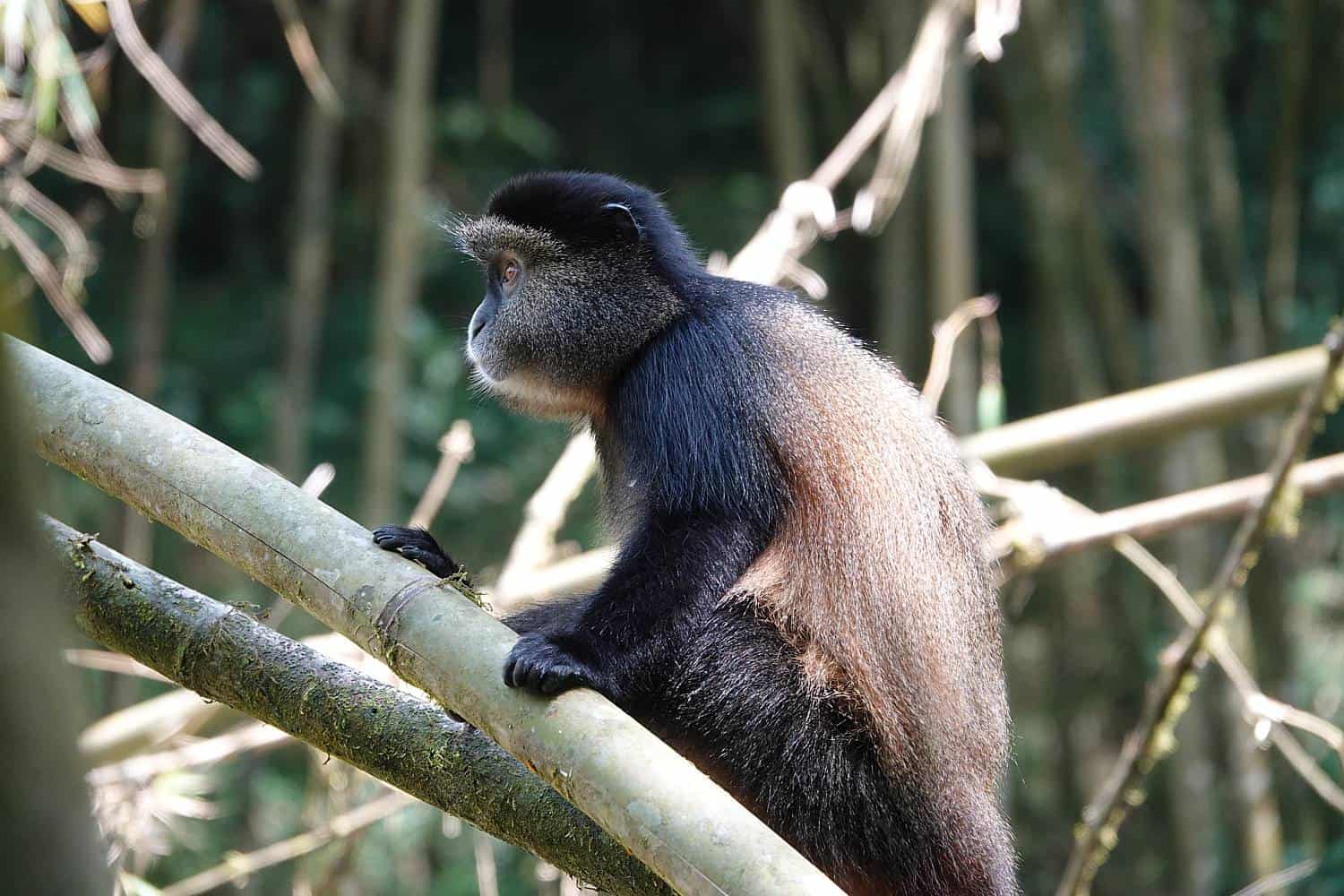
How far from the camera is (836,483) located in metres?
3.38

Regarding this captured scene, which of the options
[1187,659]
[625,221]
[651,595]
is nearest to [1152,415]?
[1187,659]

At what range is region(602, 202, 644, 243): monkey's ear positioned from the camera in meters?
3.93

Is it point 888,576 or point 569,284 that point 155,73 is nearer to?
point 569,284

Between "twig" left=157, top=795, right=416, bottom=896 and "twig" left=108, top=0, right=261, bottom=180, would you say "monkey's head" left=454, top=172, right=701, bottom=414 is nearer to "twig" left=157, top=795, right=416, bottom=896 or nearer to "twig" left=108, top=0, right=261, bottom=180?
"twig" left=108, top=0, right=261, bottom=180

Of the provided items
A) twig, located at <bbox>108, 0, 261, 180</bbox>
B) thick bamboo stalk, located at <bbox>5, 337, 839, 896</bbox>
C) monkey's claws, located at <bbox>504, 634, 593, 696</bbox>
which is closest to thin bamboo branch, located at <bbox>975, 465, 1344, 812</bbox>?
monkey's claws, located at <bbox>504, 634, 593, 696</bbox>

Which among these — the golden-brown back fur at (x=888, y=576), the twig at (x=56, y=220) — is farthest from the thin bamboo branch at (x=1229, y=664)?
the twig at (x=56, y=220)

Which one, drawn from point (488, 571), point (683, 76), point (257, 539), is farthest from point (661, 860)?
point (683, 76)

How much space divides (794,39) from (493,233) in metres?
5.11

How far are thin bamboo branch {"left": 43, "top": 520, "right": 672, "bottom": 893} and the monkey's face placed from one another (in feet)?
4.47

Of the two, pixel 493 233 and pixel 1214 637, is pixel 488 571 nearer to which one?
pixel 493 233

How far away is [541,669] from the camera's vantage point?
241 cm

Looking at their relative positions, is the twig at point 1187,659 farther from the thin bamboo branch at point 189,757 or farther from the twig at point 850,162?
the thin bamboo branch at point 189,757

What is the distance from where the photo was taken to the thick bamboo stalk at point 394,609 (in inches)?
74.5

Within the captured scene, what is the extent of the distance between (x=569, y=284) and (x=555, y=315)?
99 mm
